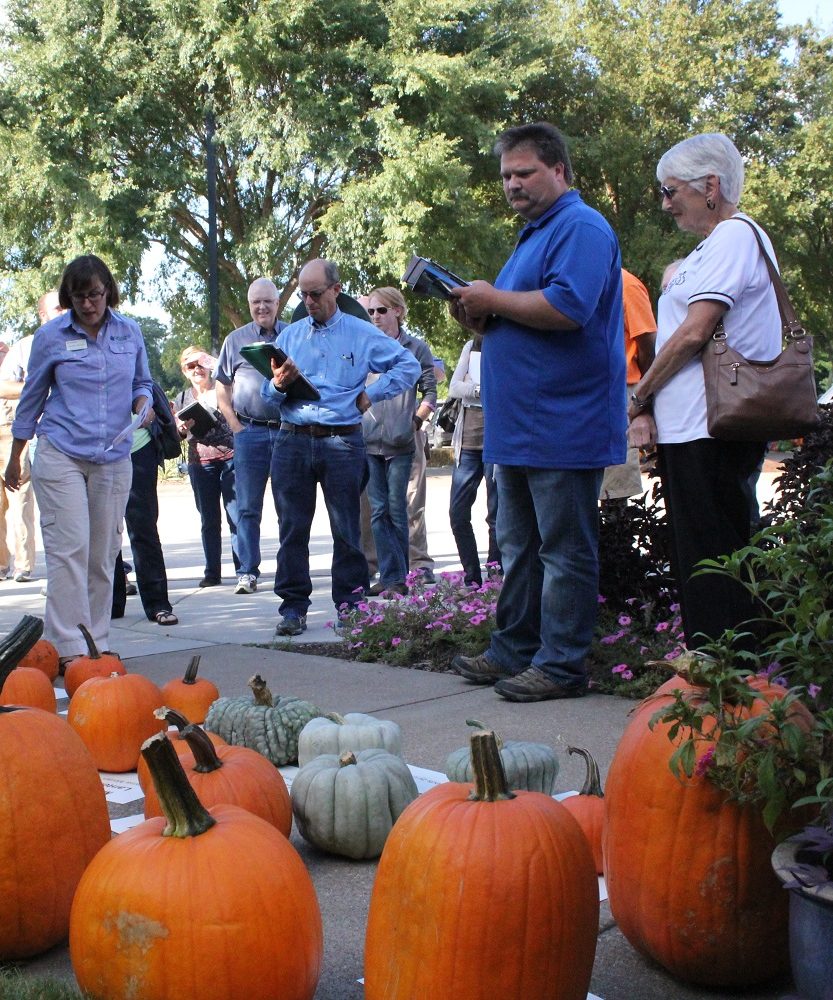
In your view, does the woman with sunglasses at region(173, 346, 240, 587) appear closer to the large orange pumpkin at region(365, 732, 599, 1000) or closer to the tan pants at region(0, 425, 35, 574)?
the tan pants at region(0, 425, 35, 574)

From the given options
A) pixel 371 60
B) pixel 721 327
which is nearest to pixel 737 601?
pixel 721 327

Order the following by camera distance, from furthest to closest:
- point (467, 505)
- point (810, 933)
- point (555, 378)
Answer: point (467, 505), point (555, 378), point (810, 933)

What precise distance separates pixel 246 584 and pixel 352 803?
602 centimetres

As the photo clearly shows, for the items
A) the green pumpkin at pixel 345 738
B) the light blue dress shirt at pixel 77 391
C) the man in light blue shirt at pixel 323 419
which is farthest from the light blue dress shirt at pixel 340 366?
the green pumpkin at pixel 345 738

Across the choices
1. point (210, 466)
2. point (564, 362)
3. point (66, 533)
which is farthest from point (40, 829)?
point (210, 466)

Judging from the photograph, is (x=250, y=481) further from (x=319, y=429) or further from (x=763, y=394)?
(x=763, y=394)

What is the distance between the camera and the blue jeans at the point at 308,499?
6781mm

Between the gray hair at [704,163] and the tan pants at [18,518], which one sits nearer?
the gray hair at [704,163]

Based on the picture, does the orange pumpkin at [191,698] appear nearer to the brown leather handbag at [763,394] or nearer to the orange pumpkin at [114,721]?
the orange pumpkin at [114,721]

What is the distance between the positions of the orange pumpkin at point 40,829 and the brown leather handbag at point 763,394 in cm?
233

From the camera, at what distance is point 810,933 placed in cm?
187

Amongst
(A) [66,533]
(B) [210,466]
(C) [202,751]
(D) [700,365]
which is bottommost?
(C) [202,751]

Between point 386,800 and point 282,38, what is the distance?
1193 inches

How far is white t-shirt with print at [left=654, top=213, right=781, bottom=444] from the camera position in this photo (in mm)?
3904
